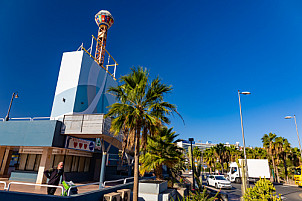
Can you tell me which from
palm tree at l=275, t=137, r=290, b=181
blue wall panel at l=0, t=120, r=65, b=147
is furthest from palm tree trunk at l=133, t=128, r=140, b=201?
palm tree at l=275, t=137, r=290, b=181

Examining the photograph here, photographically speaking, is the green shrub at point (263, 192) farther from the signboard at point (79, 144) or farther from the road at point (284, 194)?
the signboard at point (79, 144)

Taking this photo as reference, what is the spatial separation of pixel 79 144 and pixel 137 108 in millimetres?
10686

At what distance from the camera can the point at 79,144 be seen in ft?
53.4

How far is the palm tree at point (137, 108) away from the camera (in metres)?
7.86

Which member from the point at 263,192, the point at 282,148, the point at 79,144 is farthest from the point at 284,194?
the point at 79,144

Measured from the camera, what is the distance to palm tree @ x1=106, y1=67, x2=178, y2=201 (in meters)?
7.86

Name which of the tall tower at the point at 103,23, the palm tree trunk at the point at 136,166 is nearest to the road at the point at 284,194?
the palm tree trunk at the point at 136,166

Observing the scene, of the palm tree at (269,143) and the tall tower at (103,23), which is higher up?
the tall tower at (103,23)

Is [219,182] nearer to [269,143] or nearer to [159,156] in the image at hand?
[159,156]

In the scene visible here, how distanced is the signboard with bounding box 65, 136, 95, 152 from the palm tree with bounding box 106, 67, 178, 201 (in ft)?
29.6

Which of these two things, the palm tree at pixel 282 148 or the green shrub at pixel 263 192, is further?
the palm tree at pixel 282 148

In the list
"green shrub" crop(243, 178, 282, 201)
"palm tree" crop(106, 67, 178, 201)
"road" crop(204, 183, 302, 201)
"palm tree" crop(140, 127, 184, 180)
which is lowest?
"road" crop(204, 183, 302, 201)

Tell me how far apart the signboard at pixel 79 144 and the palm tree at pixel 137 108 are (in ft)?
29.6

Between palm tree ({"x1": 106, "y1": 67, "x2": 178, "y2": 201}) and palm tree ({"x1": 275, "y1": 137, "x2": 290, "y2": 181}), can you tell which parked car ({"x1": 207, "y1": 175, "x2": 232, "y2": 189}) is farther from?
palm tree ({"x1": 275, "y1": 137, "x2": 290, "y2": 181})
